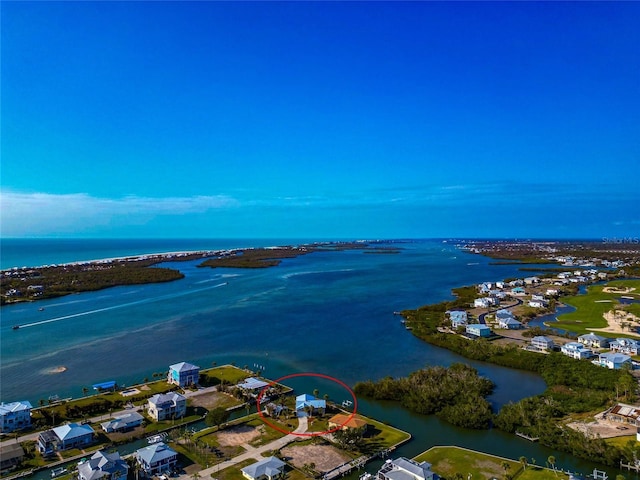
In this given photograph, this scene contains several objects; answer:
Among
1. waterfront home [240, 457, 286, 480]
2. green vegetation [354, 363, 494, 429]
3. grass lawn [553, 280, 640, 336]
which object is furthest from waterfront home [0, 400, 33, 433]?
grass lawn [553, 280, 640, 336]

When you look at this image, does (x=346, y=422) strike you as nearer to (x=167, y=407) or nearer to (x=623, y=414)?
(x=167, y=407)

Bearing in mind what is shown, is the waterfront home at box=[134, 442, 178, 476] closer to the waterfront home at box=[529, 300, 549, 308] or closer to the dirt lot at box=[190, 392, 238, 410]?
the dirt lot at box=[190, 392, 238, 410]

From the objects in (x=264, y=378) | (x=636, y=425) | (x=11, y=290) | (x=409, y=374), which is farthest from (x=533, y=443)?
(x=11, y=290)

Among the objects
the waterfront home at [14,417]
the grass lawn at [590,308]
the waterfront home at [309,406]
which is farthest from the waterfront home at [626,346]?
the waterfront home at [14,417]

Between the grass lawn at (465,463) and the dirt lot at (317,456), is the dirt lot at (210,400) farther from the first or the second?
the grass lawn at (465,463)

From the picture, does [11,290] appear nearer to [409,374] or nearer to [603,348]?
[409,374]

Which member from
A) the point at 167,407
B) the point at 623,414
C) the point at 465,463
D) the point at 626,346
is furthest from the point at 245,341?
the point at 626,346
